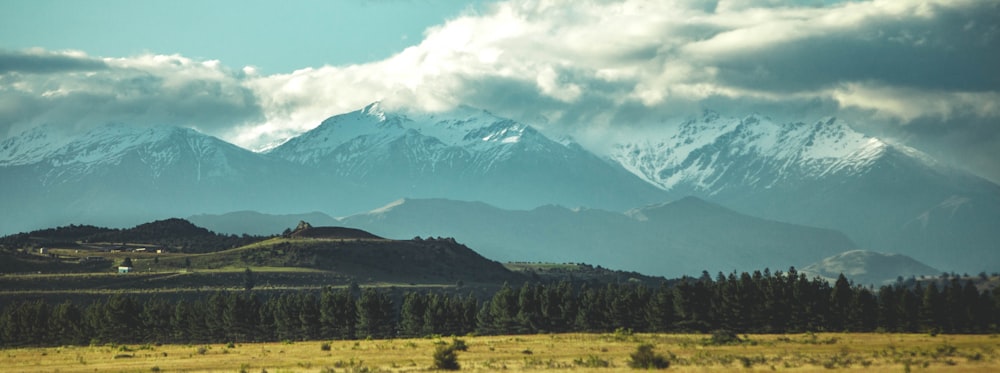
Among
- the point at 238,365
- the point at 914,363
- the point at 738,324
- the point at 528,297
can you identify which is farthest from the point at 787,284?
the point at 238,365

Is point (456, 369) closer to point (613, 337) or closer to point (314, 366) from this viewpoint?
point (314, 366)

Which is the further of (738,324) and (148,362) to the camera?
(738,324)

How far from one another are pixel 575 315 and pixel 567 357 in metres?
91.1

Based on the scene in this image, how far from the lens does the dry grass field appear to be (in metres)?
92.9

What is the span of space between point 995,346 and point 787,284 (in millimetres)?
70020

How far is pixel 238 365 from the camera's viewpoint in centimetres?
10469

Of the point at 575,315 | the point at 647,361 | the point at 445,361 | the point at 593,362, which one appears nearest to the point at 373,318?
the point at 575,315

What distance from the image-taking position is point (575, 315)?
198 m

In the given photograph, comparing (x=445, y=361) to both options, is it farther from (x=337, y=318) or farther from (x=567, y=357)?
(x=337, y=318)

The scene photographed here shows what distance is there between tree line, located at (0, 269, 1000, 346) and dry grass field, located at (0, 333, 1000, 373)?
3539 centimetres

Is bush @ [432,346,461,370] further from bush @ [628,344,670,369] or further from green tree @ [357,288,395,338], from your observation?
green tree @ [357,288,395,338]

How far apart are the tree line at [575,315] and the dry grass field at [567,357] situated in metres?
35.4

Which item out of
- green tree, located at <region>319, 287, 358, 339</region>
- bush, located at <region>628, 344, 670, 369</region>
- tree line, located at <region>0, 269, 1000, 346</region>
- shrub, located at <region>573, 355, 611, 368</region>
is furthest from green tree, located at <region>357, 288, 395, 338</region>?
bush, located at <region>628, 344, 670, 369</region>

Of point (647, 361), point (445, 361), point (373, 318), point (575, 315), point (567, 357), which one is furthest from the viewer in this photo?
point (575, 315)
